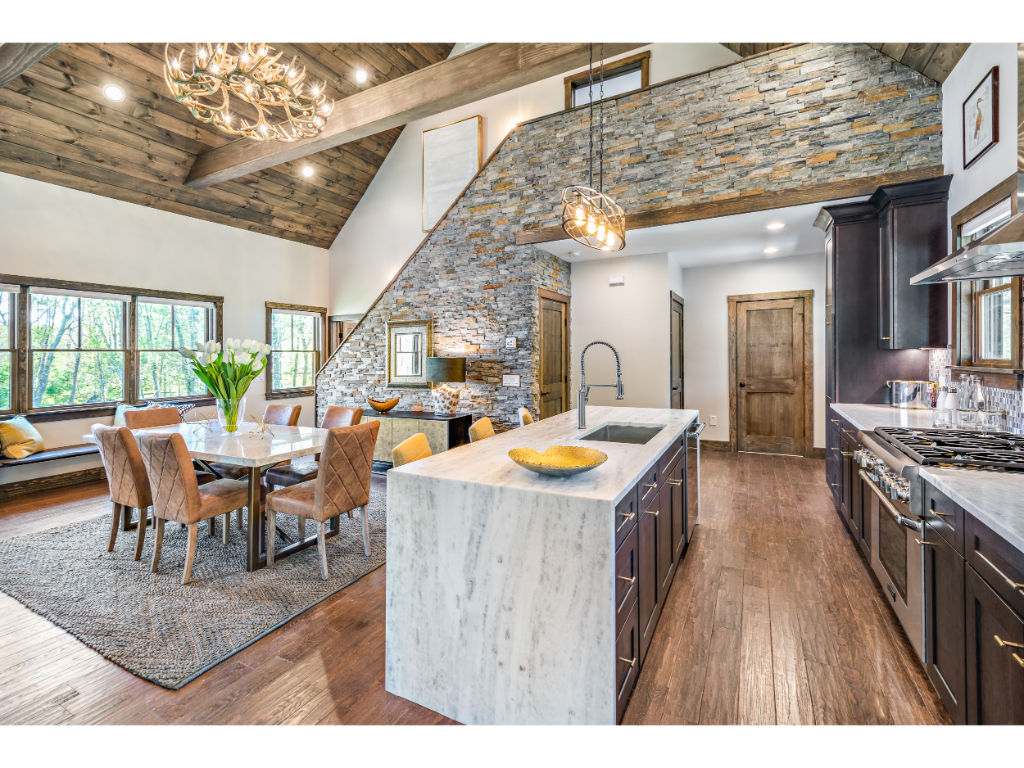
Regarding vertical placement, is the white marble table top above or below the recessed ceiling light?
below

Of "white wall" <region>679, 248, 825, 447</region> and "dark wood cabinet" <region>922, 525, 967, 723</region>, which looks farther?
"white wall" <region>679, 248, 825, 447</region>

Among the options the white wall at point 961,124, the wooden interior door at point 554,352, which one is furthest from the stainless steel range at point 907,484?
the wooden interior door at point 554,352

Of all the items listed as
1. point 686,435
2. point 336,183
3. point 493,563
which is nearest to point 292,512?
point 493,563

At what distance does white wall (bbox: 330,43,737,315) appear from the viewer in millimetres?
6816

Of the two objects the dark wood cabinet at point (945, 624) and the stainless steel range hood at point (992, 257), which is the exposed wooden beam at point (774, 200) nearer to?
the stainless steel range hood at point (992, 257)

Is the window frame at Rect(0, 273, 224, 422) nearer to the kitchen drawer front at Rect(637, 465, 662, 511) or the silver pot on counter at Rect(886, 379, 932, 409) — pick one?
the kitchen drawer front at Rect(637, 465, 662, 511)

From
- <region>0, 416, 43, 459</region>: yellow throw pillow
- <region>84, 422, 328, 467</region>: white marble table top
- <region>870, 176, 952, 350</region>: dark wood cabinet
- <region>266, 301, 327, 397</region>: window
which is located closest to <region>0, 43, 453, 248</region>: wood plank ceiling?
<region>266, 301, 327, 397</region>: window

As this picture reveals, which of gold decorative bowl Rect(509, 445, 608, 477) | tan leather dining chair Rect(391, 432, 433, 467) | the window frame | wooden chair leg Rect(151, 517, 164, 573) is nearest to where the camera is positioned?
gold decorative bowl Rect(509, 445, 608, 477)

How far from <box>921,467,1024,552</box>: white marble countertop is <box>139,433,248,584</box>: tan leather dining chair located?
3.38 m

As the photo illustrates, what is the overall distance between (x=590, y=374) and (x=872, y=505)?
3.72 meters

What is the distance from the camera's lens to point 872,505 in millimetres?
2598

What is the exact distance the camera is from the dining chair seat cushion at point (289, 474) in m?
3.45

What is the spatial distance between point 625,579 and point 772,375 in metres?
5.47

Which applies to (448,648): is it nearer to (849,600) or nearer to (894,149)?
(849,600)
